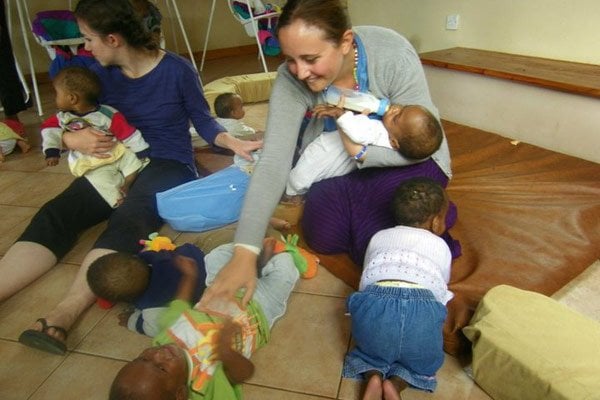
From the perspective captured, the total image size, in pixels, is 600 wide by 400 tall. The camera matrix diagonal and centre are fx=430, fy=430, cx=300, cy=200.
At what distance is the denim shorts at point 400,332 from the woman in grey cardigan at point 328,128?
0.99ft

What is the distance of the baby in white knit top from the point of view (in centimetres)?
103

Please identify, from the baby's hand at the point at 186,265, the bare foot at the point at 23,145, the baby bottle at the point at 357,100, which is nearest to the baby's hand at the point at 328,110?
the baby bottle at the point at 357,100

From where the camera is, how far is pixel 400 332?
1033 mm

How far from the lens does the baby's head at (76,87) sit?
165cm

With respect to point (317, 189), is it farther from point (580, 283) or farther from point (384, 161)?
point (580, 283)

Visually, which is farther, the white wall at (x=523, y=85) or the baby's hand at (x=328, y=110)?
the white wall at (x=523, y=85)

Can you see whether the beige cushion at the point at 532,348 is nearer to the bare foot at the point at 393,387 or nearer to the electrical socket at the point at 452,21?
the bare foot at the point at 393,387

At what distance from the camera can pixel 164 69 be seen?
1.72 m

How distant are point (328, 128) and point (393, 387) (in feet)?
2.96

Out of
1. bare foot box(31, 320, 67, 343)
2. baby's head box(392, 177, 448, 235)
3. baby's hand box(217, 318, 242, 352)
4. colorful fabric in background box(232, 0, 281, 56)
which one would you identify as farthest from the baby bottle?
colorful fabric in background box(232, 0, 281, 56)

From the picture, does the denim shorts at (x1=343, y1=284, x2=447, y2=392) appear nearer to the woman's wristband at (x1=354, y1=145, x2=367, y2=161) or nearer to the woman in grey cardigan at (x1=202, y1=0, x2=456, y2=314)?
the woman in grey cardigan at (x1=202, y1=0, x2=456, y2=314)

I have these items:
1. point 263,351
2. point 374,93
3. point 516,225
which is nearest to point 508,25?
point 516,225

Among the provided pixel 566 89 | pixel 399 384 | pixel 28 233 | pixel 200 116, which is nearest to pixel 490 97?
pixel 566 89

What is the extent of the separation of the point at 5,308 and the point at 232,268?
97cm
